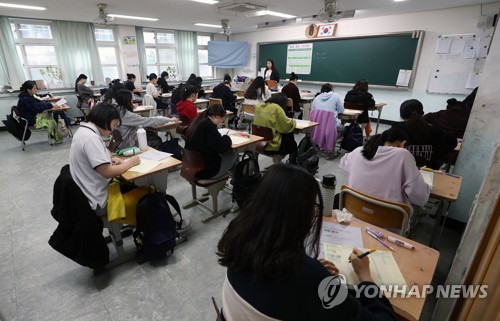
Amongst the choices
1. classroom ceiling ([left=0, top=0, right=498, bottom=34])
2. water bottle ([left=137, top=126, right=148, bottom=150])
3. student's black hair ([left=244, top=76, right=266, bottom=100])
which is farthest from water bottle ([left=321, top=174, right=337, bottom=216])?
classroom ceiling ([left=0, top=0, right=498, bottom=34])

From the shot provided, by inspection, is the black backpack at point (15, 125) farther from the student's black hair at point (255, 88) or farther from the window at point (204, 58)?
the window at point (204, 58)

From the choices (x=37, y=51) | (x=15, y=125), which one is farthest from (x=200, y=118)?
(x=37, y=51)

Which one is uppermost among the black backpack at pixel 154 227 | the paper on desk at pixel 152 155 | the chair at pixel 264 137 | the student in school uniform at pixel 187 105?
the student in school uniform at pixel 187 105

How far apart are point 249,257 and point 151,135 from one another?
319cm

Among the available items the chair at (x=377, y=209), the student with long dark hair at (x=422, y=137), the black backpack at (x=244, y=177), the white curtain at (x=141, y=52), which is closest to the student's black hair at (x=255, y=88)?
the black backpack at (x=244, y=177)

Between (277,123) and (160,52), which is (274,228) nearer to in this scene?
(277,123)

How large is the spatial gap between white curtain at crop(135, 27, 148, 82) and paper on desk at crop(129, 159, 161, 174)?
7324 mm

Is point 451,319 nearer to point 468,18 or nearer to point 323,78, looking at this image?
point 468,18

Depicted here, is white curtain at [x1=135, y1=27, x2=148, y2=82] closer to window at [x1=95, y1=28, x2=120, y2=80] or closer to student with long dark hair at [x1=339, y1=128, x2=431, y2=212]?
window at [x1=95, y1=28, x2=120, y2=80]

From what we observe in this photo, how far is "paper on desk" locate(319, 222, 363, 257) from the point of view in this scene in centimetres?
121

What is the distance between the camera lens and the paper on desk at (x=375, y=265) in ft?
3.27

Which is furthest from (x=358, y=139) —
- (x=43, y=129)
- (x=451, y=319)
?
(x=43, y=129)

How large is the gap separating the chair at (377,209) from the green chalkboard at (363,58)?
6112 millimetres

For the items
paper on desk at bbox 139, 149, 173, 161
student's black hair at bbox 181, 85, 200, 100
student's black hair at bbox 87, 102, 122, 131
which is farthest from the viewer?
student's black hair at bbox 181, 85, 200, 100
